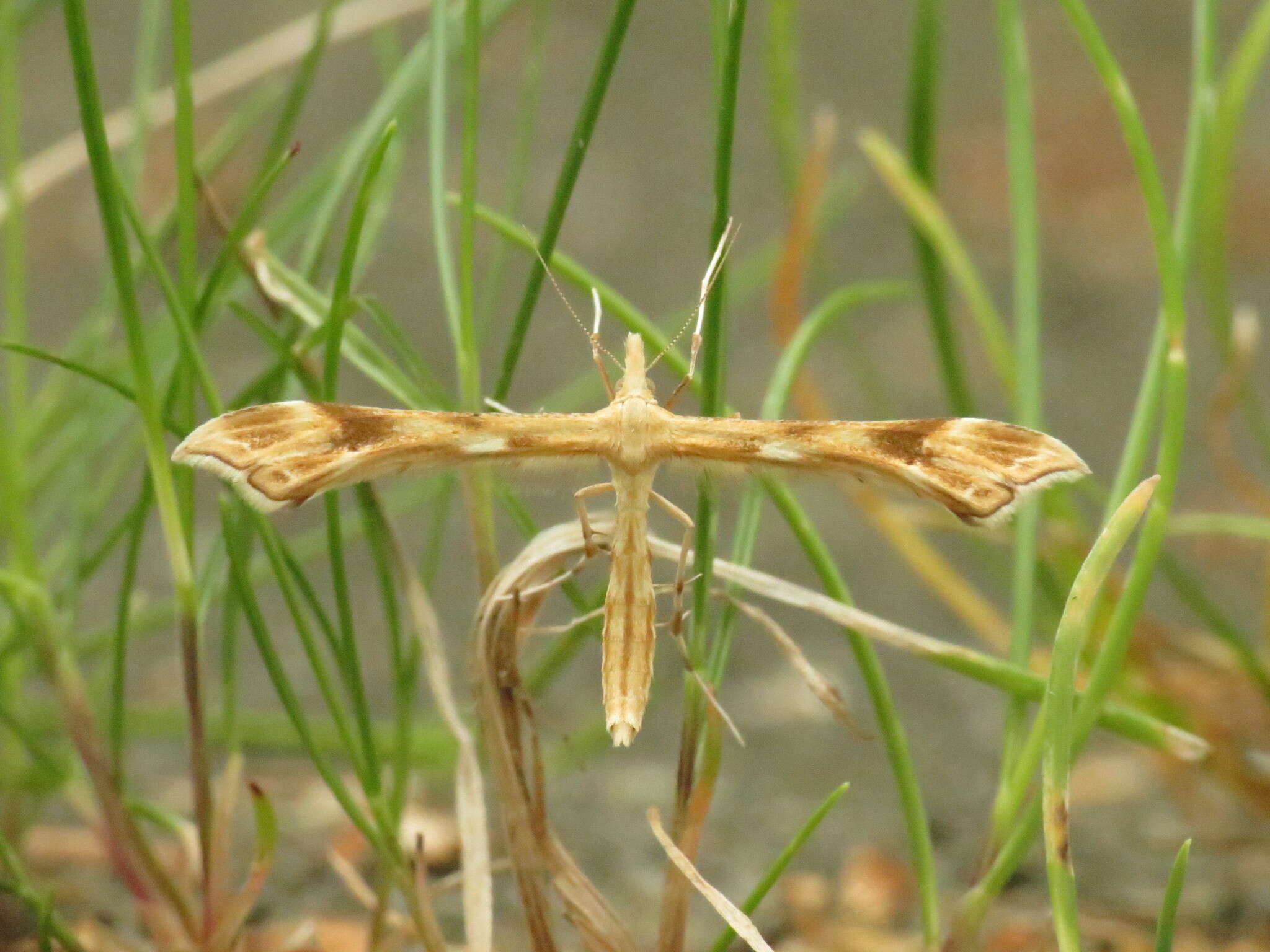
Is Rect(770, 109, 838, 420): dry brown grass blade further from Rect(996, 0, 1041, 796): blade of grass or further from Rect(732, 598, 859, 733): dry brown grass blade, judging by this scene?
Rect(732, 598, 859, 733): dry brown grass blade

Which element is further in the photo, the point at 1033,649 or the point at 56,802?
the point at 1033,649

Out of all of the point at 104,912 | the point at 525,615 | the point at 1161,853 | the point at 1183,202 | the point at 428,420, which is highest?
the point at 1183,202

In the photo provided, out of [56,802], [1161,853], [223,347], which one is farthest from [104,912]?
[223,347]

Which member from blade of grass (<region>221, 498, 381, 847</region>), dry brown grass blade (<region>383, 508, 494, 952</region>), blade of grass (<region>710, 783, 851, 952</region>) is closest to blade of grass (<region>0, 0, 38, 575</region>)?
blade of grass (<region>221, 498, 381, 847</region>)

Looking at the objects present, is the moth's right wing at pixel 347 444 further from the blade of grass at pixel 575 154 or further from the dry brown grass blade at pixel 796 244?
the dry brown grass blade at pixel 796 244

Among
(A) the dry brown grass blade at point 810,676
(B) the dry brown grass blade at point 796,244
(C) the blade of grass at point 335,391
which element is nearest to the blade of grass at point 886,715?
(A) the dry brown grass blade at point 810,676

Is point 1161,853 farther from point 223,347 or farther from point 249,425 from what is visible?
point 223,347

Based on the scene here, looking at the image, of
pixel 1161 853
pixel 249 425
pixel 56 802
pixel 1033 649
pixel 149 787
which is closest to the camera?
pixel 249 425

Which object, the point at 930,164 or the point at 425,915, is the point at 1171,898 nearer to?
the point at 425,915
